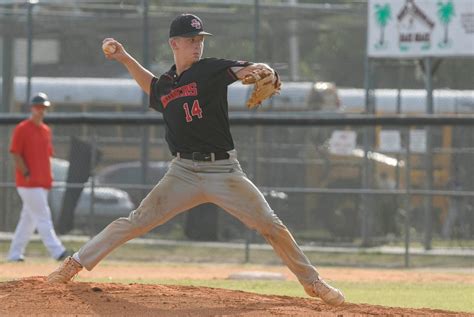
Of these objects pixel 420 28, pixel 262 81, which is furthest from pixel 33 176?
pixel 262 81

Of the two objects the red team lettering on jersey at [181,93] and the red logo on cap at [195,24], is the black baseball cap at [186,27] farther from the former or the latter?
the red team lettering on jersey at [181,93]

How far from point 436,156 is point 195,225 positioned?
4007mm

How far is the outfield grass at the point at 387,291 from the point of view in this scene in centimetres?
1033

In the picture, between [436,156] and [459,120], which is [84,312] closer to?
[459,120]

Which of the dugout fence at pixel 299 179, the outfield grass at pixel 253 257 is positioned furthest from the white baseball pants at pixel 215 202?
the outfield grass at pixel 253 257

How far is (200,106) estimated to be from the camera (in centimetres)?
802

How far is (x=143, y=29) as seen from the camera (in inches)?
738

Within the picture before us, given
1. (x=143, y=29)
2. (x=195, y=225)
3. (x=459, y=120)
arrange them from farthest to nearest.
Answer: (x=143, y=29) < (x=195, y=225) < (x=459, y=120)

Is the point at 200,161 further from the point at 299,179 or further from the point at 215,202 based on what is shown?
the point at 299,179

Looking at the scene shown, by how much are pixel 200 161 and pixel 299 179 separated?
10.1 metres

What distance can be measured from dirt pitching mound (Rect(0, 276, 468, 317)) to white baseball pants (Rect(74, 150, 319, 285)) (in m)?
0.32

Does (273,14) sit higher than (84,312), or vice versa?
(273,14)

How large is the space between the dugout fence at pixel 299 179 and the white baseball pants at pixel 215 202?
7862 millimetres

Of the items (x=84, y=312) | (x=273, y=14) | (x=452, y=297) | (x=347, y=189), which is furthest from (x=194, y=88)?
(x=273, y=14)
